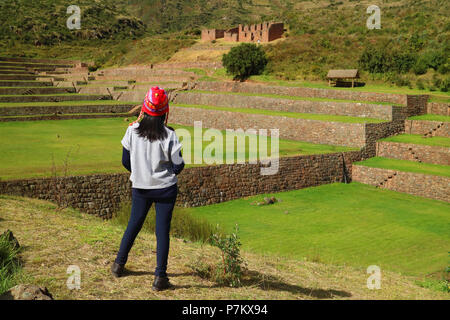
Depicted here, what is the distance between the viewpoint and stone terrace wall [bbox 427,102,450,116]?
975 inches

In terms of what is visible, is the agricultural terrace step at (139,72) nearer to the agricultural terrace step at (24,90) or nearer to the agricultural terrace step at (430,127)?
the agricultural terrace step at (24,90)

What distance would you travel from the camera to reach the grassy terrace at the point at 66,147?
14.4 m

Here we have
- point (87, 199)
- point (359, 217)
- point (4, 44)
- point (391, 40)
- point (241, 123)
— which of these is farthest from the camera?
point (4, 44)

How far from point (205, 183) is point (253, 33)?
3239cm

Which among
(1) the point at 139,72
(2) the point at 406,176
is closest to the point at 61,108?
(1) the point at 139,72

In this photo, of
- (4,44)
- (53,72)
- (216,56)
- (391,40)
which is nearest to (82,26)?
(4,44)

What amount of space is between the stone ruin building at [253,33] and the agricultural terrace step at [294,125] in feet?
59.2

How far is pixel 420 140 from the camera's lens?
71.9 ft

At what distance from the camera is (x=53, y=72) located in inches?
1897

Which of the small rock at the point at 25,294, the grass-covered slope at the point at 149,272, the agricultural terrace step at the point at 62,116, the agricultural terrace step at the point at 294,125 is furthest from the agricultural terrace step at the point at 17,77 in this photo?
the small rock at the point at 25,294

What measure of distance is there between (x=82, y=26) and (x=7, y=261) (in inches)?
3289

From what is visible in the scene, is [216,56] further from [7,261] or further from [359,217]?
[7,261]

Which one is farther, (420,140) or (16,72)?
(16,72)

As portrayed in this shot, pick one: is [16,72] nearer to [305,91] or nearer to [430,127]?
[305,91]
